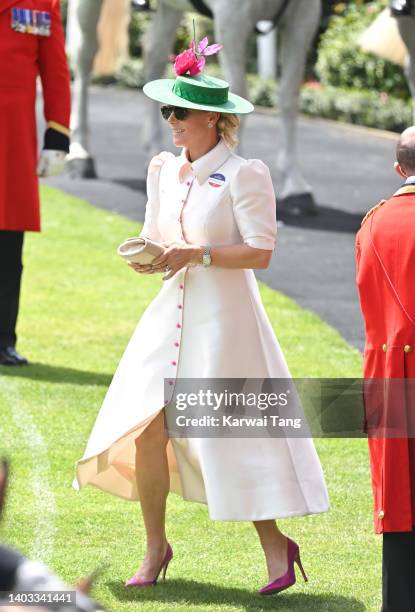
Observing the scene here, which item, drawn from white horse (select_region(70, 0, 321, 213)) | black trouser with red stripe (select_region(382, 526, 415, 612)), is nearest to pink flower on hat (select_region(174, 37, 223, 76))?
black trouser with red stripe (select_region(382, 526, 415, 612))

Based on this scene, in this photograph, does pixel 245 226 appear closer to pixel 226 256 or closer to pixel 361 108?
pixel 226 256

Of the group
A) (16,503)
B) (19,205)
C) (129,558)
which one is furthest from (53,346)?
(129,558)

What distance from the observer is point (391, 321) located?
418cm

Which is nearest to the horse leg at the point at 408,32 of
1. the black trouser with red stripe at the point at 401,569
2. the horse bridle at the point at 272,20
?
the horse bridle at the point at 272,20

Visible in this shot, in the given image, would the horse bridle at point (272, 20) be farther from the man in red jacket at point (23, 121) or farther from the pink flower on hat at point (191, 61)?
the pink flower on hat at point (191, 61)

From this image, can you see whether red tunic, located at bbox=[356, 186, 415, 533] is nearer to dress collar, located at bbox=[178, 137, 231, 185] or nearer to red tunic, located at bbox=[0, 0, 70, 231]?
dress collar, located at bbox=[178, 137, 231, 185]

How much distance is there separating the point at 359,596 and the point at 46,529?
1.23 meters

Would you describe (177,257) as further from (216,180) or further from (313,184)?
(313,184)

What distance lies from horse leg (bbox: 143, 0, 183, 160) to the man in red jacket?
625 cm

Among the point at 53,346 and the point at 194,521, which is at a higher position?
the point at 194,521

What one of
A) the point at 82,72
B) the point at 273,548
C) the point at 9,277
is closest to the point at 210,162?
the point at 273,548

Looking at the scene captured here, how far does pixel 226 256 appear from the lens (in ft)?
15.6

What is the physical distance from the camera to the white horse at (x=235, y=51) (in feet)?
39.0

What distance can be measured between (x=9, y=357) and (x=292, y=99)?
5385 millimetres
